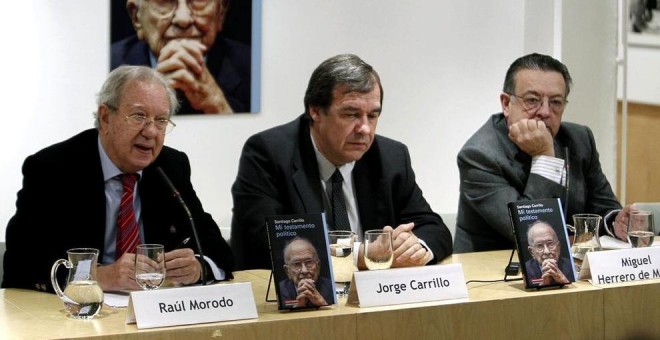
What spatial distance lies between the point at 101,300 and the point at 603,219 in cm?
195

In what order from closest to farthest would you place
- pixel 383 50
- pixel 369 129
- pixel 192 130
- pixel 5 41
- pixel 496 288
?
1. pixel 496 288
2. pixel 369 129
3. pixel 5 41
4. pixel 192 130
5. pixel 383 50

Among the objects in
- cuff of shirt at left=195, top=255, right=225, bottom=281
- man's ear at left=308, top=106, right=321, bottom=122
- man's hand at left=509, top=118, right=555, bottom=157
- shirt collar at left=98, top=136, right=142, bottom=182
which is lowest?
cuff of shirt at left=195, top=255, right=225, bottom=281

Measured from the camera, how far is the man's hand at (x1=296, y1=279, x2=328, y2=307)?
2.03 m

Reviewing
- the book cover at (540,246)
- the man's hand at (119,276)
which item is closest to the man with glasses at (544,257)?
the book cover at (540,246)

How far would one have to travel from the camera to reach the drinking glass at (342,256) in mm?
2162

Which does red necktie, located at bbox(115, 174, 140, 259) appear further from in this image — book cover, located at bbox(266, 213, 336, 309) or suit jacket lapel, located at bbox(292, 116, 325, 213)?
book cover, located at bbox(266, 213, 336, 309)

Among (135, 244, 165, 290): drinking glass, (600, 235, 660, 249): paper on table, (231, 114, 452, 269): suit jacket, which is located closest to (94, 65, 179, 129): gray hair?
(231, 114, 452, 269): suit jacket

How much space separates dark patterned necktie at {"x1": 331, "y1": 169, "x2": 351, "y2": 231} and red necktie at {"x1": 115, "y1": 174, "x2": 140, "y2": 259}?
0.63 m

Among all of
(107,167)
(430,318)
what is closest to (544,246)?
(430,318)

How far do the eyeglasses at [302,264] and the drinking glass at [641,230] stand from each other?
1026 mm

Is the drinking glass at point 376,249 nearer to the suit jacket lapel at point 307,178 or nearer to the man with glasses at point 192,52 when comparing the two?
the suit jacket lapel at point 307,178

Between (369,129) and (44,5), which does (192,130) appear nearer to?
(44,5)

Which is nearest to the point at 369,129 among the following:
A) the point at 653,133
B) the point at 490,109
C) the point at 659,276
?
the point at 659,276

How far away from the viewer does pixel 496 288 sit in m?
2.37
